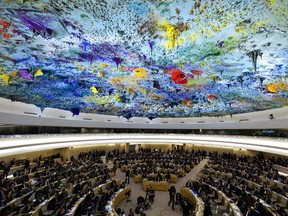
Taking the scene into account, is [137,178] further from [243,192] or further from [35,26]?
[35,26]

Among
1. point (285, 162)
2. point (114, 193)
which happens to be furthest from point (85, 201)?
point (285, 162)

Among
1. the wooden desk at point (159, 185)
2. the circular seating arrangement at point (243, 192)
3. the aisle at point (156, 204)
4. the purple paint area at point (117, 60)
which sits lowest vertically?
the aisle at point (156, 204)

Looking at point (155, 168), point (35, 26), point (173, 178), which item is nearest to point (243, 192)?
point (173, 178)

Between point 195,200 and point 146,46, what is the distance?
1007 cm

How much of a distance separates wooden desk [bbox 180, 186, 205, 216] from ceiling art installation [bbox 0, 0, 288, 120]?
20.2 ft

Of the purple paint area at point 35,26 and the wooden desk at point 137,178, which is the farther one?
the wooden desk at point 137,178

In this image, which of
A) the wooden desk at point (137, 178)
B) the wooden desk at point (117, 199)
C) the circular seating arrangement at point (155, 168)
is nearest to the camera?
the wooden desk at point (117, 199)

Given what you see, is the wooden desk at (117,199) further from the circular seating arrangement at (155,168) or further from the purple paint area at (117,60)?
the purple paint area at (117,60)

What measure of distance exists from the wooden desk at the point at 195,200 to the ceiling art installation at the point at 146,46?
6.16m

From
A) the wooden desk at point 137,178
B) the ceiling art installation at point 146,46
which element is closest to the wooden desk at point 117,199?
the wooden desk at point 137,178

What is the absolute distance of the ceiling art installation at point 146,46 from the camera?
462cm

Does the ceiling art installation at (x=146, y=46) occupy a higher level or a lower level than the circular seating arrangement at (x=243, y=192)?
higher

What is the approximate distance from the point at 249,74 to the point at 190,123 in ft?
58.4

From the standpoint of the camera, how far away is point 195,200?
12.3m
